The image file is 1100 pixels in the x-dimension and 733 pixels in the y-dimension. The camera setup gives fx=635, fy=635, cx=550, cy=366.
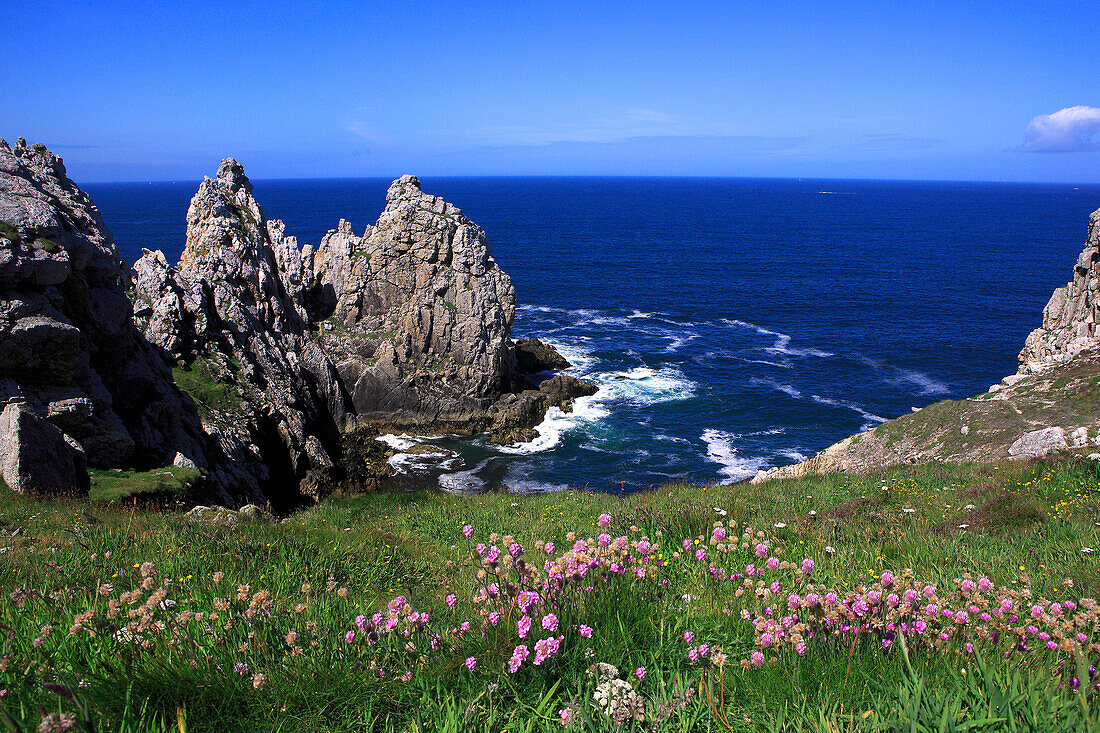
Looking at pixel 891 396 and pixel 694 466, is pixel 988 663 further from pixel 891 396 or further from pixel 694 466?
pixel 891 396

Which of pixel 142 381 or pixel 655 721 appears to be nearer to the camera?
pixel 655 721

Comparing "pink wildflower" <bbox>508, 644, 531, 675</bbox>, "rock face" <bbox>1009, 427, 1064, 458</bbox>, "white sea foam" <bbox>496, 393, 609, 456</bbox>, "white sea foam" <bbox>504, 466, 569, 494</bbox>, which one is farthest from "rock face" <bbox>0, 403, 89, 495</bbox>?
"white sea foam" <bbox>496, 393, 609, 456</bbox>

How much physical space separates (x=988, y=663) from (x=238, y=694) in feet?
15.8

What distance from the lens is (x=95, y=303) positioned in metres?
22.8

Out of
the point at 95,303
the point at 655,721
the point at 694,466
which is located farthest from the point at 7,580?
the point at 694,466

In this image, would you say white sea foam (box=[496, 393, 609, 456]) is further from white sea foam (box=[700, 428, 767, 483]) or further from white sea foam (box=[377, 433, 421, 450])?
white sea foam (box=[700, 428, 767, 483])

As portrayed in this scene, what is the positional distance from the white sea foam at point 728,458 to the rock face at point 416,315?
16471 millimetres

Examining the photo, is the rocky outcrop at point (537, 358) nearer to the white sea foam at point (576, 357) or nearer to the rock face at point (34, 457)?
the white sea foam at point (576, 357)

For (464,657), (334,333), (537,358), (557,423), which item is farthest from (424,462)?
(464,657)

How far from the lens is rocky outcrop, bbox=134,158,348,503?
31547mm

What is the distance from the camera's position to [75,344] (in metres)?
19.7

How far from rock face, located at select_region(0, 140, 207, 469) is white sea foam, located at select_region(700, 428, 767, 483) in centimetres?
3004

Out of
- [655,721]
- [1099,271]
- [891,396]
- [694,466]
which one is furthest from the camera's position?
[891,396]

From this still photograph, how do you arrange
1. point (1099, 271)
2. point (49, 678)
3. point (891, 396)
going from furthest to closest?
point (891, 396) < point (1099, 271) < point (49, 678)
